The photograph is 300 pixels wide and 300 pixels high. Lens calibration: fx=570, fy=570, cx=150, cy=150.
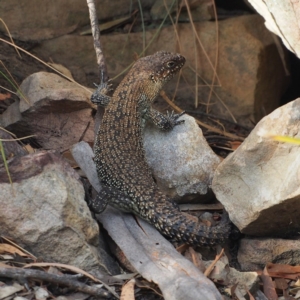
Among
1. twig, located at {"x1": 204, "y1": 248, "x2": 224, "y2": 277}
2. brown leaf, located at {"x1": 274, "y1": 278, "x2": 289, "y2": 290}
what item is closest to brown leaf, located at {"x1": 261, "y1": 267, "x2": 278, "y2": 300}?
brown leaf, located at {"x1": 274, "y1": 278, "x2": 289, "y2": 290}

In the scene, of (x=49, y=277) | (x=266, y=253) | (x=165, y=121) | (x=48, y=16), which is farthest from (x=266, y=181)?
(x=48, y=16)

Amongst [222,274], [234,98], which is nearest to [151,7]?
[234,98]

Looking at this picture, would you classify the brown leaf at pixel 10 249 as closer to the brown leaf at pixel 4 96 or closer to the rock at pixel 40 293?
the rock at pixel 40 293

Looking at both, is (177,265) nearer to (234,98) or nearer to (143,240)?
(143,240)

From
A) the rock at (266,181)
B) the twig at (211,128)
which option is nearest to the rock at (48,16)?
the twig at (211,128)

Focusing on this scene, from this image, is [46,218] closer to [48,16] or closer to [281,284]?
[281,284]
